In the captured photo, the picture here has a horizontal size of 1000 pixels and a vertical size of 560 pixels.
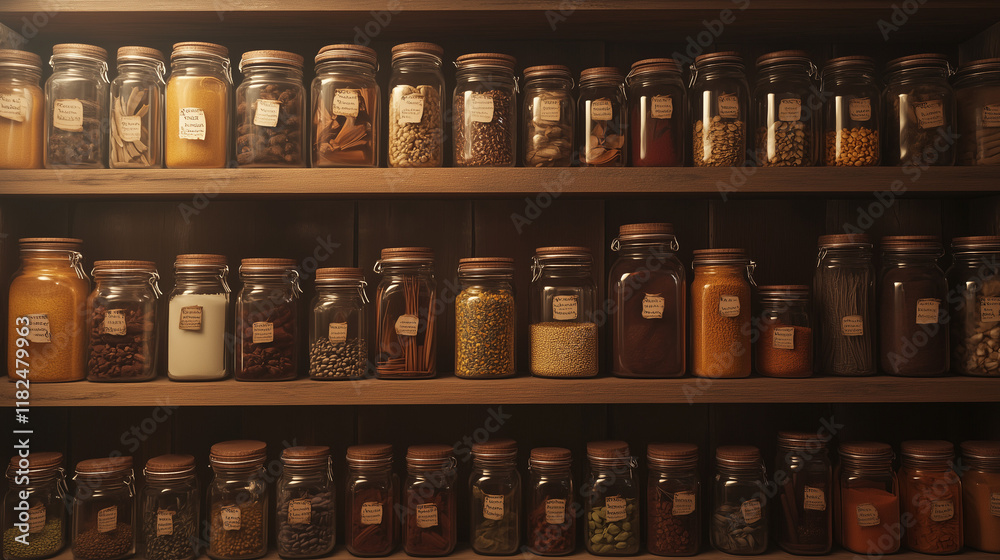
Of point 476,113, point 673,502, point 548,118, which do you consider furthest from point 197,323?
point 673,502

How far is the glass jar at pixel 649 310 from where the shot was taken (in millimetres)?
1267

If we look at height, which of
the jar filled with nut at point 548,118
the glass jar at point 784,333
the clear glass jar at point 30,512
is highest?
the jar filled with nut at point 548,118

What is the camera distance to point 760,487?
4.25 ft

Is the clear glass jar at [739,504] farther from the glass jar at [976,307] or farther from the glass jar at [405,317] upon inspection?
the glass jar at [405,317]

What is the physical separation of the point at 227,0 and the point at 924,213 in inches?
61.7

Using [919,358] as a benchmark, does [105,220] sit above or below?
above

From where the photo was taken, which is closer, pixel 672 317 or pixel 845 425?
pixel 672 317

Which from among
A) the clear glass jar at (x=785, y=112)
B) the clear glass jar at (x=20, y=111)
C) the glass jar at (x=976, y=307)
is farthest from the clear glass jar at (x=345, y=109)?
the glass jar at (x=976, y=307)

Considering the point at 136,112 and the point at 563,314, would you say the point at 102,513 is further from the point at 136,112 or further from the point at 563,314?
Answer: the point at 563,314

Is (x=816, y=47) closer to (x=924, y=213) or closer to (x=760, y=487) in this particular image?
(x=924, y=213)

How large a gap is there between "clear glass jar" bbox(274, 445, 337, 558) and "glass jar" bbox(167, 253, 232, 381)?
0.23 m

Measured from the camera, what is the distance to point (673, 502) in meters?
1.27

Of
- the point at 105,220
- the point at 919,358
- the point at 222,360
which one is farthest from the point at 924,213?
the point at 105,220

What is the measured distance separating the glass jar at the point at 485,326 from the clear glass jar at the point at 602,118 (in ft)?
0.90
